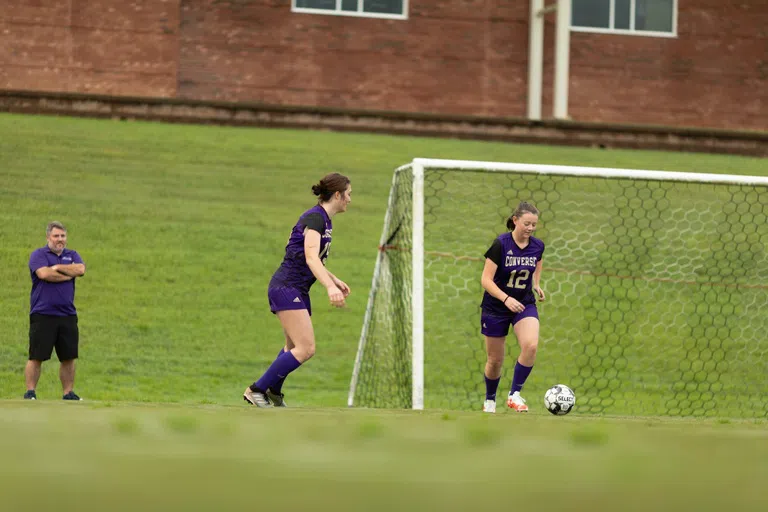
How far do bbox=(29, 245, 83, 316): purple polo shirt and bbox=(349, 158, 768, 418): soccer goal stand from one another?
2.83m

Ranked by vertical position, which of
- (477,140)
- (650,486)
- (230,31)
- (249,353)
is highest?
(230,31)

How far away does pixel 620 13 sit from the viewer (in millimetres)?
26781

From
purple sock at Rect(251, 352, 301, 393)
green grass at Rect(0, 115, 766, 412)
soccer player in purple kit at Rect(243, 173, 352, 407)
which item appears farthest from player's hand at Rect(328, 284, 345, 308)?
green grass at Rect(0, 115, 766, 412)

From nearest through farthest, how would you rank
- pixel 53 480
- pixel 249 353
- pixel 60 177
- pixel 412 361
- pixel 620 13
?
pixel 53 480, pixel 412 361, pixel 249 353, pixel 60 177, pixel 620 13

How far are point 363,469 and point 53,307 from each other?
28.7ft

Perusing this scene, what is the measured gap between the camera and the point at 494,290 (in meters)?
8.82

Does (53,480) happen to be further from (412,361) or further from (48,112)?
(48,112)

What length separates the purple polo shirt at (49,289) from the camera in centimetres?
1053

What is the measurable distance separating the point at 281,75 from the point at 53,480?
77.4 feet

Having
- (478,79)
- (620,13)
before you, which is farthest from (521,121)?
(620,13)

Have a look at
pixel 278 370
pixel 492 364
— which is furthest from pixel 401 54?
pixel 278 370

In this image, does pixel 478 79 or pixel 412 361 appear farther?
pixel 478 79

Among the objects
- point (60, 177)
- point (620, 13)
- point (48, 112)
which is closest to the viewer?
point (60, 177)

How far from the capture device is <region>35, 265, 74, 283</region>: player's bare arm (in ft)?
34.2
